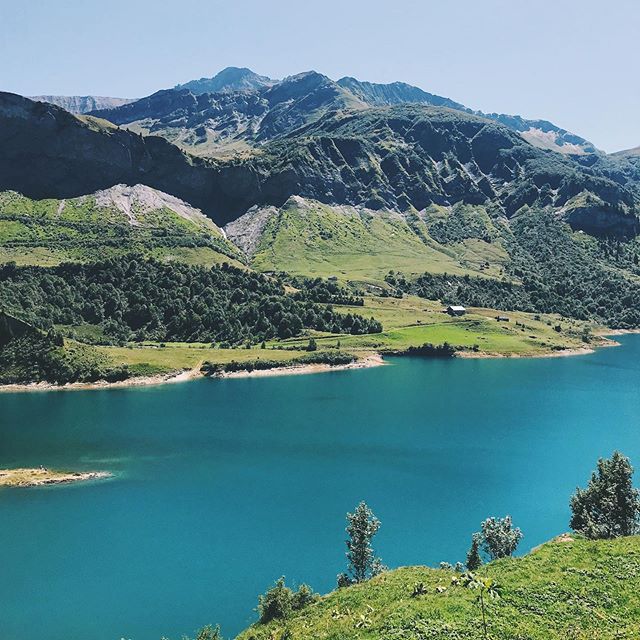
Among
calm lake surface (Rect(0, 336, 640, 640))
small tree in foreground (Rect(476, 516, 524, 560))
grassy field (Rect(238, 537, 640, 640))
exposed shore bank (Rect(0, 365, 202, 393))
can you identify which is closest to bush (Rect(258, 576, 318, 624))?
grassy field (Rect(238, 537, 640, 640))

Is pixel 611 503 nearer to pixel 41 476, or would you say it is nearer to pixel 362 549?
pixel 362 549

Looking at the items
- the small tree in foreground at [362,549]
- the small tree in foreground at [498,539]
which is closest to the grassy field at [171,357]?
the small tree in foreground at [362,549]

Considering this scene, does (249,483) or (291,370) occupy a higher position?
(291,370)

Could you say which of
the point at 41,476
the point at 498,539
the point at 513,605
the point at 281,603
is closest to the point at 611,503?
the point at 498,539

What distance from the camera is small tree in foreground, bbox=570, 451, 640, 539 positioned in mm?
60750

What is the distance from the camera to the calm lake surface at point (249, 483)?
64500mm

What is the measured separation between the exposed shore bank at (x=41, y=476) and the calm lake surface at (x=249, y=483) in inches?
111

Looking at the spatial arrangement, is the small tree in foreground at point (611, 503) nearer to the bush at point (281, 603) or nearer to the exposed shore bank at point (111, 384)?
the bush at point (281, 603)

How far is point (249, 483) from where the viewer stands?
3757 inches

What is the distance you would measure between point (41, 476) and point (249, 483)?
31923 mm

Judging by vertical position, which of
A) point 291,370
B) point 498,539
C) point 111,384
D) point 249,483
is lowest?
point 249,483

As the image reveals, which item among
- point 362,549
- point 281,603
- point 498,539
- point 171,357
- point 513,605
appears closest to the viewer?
point 513,605

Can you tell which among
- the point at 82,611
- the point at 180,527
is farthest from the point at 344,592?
the point at 180,527

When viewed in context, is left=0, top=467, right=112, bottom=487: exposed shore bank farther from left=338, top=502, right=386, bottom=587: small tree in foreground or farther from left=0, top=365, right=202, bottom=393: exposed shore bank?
left=0, top=365, right=202, bottom=393: exposed shore bank
